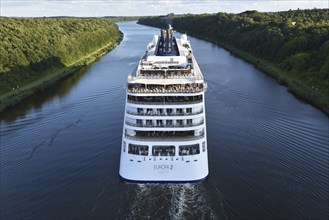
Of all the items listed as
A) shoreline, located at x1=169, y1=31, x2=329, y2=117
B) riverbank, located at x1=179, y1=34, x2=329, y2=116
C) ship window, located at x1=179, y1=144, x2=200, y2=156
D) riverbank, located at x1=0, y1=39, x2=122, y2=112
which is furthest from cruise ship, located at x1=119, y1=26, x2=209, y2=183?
riverbank, located at x1=0, y1=39, x2=122, y2=112

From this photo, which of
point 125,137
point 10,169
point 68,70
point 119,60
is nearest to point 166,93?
point 125,137

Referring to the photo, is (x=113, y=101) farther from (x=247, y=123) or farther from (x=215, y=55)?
(x=215, y=55)

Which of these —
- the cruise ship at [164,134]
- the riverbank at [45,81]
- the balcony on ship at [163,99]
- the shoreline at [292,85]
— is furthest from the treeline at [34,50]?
the shoreline at [292,85]

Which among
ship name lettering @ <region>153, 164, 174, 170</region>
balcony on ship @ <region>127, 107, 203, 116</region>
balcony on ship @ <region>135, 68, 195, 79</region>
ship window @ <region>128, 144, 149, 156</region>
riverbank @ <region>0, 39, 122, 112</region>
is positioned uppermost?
balcony on ship @ <region>135, 68, 195, 79</region>

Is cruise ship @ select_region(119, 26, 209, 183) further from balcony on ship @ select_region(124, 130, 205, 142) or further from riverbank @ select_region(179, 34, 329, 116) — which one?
riverbank @ select_region(179, 34, 329, 116)

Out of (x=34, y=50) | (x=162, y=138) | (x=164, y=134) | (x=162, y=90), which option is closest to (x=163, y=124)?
(x=164, y=134)

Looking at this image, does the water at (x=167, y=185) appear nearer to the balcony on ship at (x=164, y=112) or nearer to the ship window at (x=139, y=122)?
→ the ship window at (x=139, y=122)
